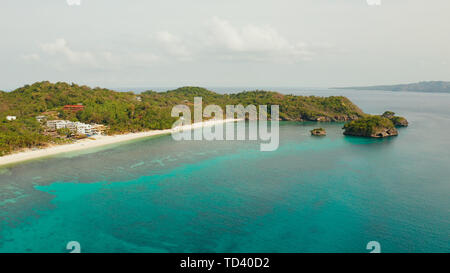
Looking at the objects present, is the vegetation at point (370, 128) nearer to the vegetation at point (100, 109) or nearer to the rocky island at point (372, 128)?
the rocky island at point (372, 128)

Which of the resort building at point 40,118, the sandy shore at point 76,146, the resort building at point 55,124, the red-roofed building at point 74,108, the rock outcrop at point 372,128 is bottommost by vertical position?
the sandy shore at point 76,146

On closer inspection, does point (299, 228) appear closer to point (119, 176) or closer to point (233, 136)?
point (119, 176)

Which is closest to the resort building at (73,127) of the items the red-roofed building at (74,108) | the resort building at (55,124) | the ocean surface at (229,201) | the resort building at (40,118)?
the resort building at (55,124)

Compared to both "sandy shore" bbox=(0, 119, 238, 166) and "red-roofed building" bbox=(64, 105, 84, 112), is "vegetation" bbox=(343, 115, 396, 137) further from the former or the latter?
"red-roofed building" bbox=(64, 105, 84, 112)

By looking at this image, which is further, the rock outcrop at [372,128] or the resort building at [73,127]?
the rock outcrop at [372,128]

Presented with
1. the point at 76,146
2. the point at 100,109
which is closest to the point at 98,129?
the point at 100,109

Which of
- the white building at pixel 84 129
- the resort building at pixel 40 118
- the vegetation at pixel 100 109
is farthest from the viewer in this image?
the resort building at pixel 40 118

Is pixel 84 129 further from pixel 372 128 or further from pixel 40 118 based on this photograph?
pixel 372 128

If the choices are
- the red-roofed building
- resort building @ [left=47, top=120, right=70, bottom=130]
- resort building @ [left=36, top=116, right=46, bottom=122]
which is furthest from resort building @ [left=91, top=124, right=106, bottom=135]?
the red-roofed building
